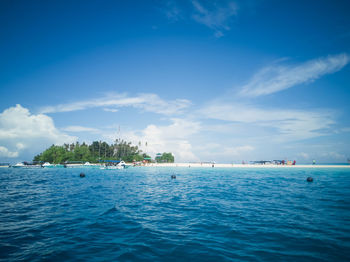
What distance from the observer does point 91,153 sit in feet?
442

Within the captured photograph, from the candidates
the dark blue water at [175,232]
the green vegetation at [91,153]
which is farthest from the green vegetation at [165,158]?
the dark blue water at [175,232]

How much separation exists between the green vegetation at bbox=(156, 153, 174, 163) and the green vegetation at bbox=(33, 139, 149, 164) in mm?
13223

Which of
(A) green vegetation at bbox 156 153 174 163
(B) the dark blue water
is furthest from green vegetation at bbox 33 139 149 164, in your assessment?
(B) the dark blue water

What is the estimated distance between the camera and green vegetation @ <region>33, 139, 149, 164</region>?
122000mm

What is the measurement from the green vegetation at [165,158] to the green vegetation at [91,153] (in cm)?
1322

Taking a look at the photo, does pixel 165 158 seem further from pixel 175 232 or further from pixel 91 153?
pixel 175 232

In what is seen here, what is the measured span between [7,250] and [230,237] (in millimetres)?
9975

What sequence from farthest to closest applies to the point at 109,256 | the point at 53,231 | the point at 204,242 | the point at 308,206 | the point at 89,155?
the point at 89,155, the point at 308,206, the point at 53,231, the point at 204,242, the point at 109,256

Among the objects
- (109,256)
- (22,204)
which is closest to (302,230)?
(109,256)

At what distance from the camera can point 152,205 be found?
15.0m

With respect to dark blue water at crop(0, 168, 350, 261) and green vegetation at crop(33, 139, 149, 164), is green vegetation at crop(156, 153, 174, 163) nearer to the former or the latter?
green vegetation at crop(33, 139, 149, 164)

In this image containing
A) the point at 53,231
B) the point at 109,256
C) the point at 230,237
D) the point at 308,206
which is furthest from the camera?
the point at 308,206

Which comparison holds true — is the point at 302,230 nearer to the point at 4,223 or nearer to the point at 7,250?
the point at 7,250

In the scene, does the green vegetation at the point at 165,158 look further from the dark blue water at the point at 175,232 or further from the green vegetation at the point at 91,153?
the dark blue water at the point at 175,232
